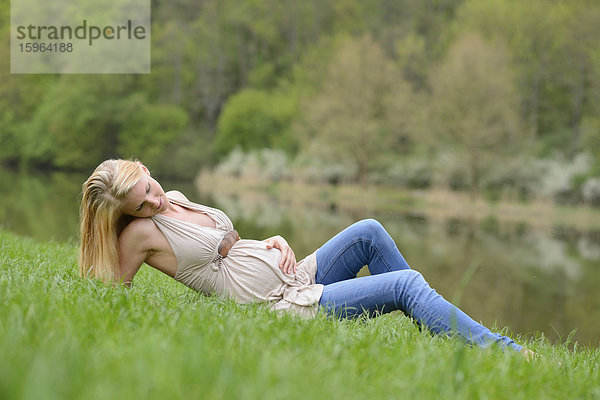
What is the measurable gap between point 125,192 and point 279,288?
0.95 meters

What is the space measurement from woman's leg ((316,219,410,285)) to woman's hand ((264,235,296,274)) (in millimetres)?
256

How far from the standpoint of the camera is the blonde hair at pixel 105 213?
288cm

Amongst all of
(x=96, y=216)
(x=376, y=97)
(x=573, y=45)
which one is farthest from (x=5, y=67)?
(x=96, y=216)

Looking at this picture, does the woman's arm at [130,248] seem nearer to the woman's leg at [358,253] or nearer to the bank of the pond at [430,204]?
the woman's leg at [358,253]

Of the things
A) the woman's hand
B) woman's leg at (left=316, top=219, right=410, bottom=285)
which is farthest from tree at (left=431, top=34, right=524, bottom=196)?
the woman's hand

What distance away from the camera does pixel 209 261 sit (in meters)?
3.10

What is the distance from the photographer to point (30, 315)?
1.93m

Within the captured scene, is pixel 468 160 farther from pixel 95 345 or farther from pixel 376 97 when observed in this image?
pixel 95 345

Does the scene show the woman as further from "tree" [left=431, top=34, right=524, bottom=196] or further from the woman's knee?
"tree" [left=431, top=34, right=524, bottom=196]

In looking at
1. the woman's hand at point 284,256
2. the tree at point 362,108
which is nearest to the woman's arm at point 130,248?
the woman's hand at point 284,256

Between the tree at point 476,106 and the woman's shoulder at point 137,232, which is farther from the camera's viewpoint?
the tree at point 476,106

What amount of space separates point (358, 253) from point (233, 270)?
749 millimetres

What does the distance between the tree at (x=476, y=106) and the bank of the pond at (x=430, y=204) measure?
1786 millimetres


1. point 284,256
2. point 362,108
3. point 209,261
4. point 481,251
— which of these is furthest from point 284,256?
point 362,108
